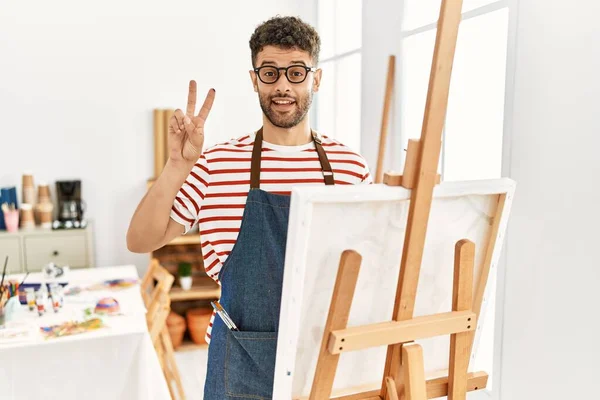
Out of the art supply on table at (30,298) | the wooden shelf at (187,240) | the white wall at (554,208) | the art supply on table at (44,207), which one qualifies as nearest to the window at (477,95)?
the white wall at (554,208)

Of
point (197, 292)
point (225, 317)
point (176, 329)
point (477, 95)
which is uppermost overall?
point (477, 95)

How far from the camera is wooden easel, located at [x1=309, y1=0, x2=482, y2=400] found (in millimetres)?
966

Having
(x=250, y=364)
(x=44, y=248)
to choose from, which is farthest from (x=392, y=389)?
(x=44, y=248)

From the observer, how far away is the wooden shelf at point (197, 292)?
3799mm

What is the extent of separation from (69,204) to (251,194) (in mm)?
2968

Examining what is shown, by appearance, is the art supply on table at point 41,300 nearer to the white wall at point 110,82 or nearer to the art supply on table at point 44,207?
the art supply on table at point 44,207

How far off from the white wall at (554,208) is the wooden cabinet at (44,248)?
115 inches

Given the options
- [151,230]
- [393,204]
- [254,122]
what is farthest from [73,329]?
[254,122]

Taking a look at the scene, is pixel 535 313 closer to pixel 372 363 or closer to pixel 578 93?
pixel 578 93

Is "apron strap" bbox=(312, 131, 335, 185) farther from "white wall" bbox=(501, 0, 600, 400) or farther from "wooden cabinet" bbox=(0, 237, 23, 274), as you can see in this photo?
"wooden cabinet" bbox=(0, 237, 23, 274)

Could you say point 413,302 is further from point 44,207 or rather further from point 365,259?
point 44,207

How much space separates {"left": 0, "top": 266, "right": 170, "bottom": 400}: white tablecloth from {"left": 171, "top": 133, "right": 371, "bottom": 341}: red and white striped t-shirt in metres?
0.88

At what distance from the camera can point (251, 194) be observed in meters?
1.22

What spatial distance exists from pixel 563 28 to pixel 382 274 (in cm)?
105
